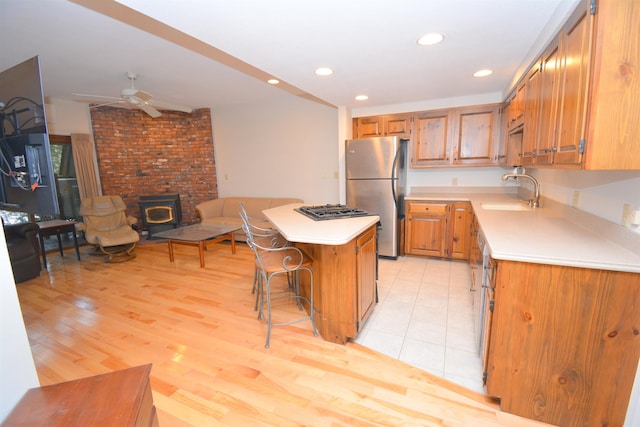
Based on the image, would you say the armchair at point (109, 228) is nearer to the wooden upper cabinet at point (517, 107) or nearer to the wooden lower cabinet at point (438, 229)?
the wooden lower cabinet at point (438, 229)

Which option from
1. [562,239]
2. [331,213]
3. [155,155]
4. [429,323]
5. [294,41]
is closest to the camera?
[562,239]

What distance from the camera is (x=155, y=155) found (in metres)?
5.79

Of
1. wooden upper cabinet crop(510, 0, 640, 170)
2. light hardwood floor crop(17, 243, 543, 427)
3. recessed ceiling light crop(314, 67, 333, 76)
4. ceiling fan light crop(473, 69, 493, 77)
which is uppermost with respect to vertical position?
ceiling fan light crop(473, 69, 493, 77)

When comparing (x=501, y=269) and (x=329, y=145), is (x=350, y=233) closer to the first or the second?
(x=501, y=269)

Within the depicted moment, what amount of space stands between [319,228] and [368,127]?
8.88ft

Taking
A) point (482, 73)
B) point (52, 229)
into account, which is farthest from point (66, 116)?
point (482, 73)

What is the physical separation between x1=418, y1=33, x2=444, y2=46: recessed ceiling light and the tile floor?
221cm

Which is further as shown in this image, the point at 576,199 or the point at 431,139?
the point at 431,139

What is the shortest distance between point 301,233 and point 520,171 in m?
3.14

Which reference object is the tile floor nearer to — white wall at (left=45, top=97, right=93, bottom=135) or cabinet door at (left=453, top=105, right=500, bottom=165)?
cabinet door at (left=453, top=105, right=500, bottom=165)

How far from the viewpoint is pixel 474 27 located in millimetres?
1833

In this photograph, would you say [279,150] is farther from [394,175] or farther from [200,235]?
[394,175]

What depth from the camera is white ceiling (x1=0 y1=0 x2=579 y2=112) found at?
1581 millimetres

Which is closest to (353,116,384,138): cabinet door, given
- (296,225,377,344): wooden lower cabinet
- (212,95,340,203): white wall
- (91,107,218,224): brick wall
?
(212,95,340,203): white wall
